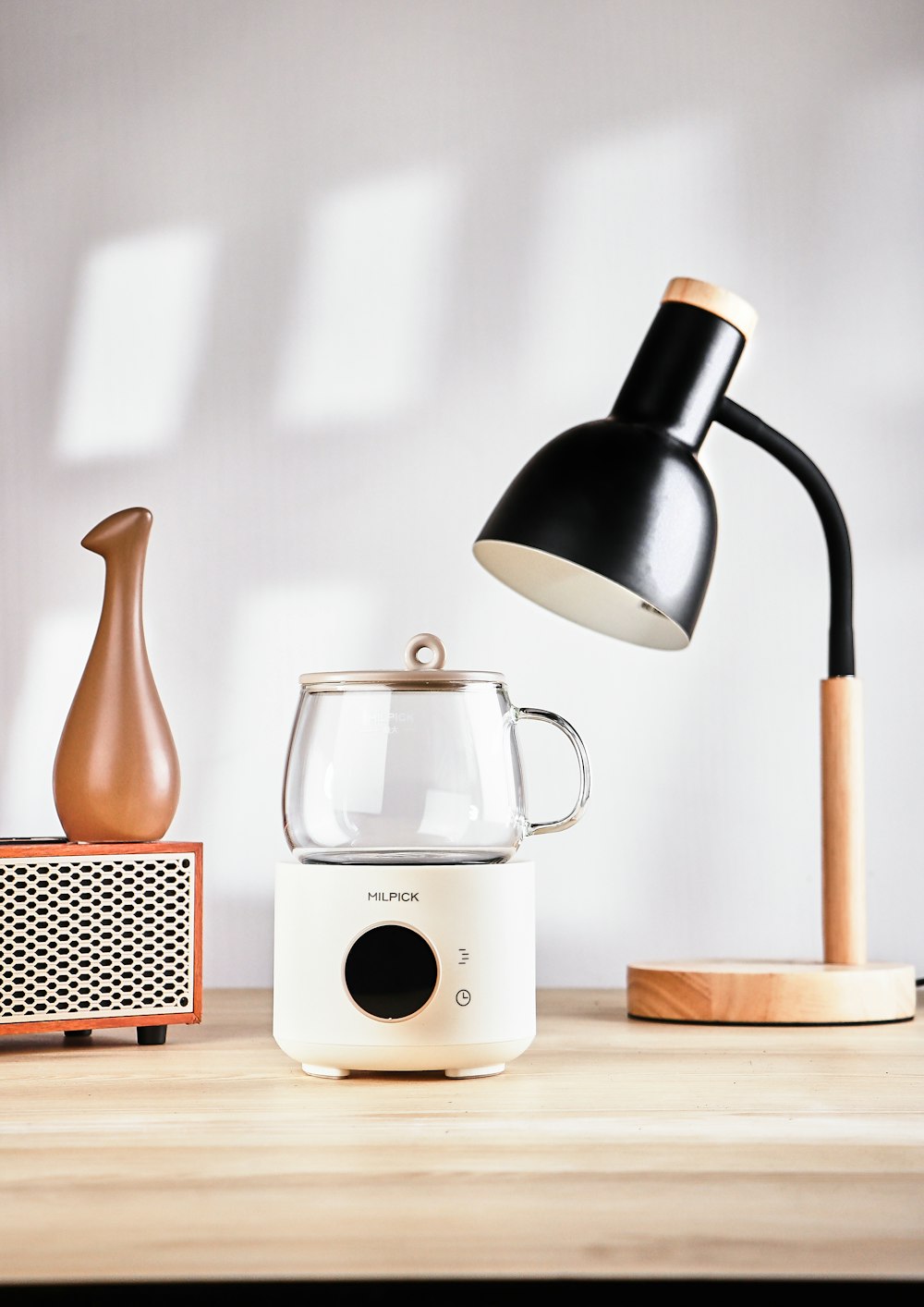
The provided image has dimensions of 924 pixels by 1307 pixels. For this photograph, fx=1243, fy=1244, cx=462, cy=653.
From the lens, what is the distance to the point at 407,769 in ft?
2.92

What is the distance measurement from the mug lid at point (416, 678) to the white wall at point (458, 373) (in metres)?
0.45

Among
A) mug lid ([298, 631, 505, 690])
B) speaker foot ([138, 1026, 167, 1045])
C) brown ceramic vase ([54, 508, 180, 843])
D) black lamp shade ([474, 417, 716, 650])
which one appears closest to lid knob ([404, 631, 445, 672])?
mug lid ([298, 631, 505, 690])

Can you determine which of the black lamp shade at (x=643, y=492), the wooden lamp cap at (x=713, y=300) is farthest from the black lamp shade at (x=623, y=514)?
the wooden lamp cap at (x=713, y=300)

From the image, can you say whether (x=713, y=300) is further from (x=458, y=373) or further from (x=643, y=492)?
(x=458, y=373)

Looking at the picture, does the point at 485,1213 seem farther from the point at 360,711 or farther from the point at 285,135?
the point at 285,135

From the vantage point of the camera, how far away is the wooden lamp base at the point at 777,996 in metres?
1.09

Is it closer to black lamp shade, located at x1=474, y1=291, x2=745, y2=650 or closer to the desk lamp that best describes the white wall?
the desk lamp

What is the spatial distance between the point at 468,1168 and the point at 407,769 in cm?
32

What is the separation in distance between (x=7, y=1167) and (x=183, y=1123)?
0.12m

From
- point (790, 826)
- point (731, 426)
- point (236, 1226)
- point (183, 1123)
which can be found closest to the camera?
point (236, 1226)

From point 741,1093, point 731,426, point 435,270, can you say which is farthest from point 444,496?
point 741,1093

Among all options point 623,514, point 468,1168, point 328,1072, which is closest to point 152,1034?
point 328,1072

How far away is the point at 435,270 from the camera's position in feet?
4.62

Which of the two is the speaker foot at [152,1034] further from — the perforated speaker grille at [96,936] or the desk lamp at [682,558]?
the desk lamp at [682,558]
